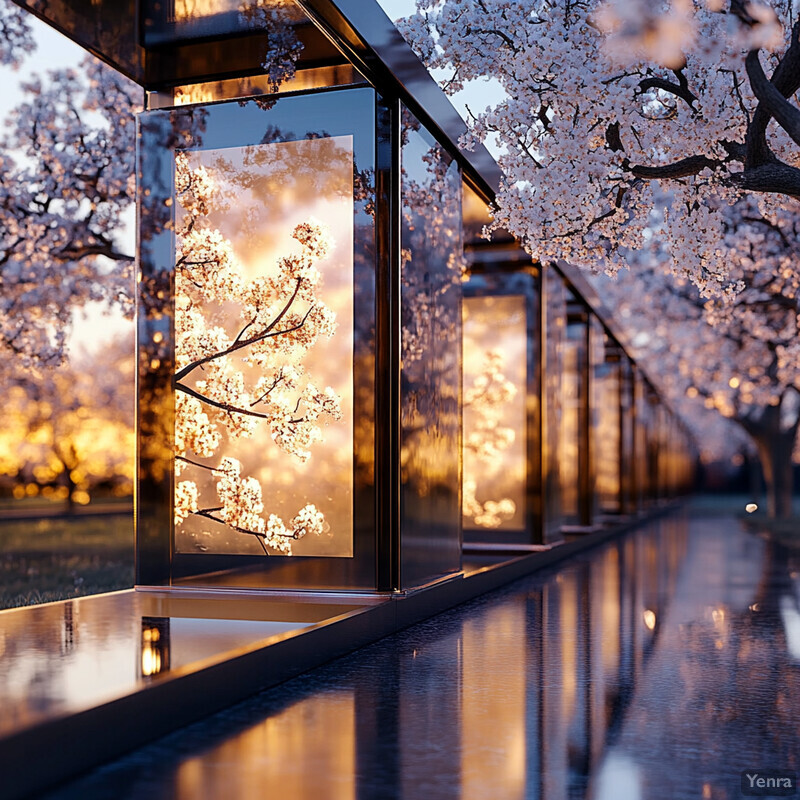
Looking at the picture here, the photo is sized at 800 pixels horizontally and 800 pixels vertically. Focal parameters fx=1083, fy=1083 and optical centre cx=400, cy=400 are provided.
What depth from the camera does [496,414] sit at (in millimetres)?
13508

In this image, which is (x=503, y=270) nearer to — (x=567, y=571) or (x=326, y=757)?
(x=567, y=571)

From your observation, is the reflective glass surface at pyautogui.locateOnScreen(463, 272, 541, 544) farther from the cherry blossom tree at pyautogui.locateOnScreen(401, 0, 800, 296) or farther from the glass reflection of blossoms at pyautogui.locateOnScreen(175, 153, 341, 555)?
the glass reflection of blossoms at pyautogui.locateOnScreen(175, 153, 341, 555)

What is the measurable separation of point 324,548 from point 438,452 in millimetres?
1428

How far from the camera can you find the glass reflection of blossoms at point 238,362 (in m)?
7.68

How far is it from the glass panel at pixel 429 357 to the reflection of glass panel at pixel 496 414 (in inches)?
163

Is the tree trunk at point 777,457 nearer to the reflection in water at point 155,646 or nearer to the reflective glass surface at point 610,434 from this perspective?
the reflective glass surface at point 610,434

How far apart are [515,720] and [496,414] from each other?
8.87m

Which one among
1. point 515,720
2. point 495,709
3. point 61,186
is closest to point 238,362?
point 495,709

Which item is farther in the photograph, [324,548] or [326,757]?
[324,548]

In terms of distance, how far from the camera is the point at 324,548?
24.9 feet

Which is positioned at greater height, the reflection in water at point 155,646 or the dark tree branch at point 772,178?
the dark tree branch at point 772,178

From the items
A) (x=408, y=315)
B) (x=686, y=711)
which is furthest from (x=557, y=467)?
(x=686, y=711)

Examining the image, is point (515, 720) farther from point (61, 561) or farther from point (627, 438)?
point (627, 438)

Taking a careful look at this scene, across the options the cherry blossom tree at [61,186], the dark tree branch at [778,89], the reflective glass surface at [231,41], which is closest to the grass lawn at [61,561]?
the cherry blossom tree at [61,186]
